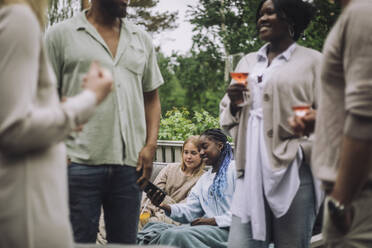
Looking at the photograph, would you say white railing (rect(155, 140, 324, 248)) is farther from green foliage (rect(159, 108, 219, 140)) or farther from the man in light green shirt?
the man in light green shirt

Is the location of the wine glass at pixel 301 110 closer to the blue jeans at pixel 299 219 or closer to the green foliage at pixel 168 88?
the blue jeans at pixel 299 219

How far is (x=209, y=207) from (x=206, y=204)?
45mm

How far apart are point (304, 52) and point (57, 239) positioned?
1925mm

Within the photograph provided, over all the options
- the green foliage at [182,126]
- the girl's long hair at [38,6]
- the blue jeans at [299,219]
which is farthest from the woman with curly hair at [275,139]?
the green foliage at [182,126]

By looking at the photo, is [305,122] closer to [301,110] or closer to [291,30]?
[301,110]

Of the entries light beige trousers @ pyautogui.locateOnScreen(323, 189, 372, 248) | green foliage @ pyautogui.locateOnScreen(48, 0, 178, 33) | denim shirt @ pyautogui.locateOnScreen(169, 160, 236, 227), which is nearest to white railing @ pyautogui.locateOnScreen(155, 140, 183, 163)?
denim shirt @ pyautogui.locateOnScreen(169, 160, 236, 227)

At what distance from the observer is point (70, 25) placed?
264cm

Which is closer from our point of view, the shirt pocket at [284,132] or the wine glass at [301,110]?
the wine glass at [301,110]

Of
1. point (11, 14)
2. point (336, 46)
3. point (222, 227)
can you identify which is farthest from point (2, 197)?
point (222, 227)

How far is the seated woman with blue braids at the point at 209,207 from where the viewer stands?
14.8 feet

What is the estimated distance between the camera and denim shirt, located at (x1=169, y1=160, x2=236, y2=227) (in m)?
4.68

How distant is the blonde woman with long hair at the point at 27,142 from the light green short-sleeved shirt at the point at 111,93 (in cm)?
100

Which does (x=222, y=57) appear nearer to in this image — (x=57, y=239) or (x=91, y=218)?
(x=91, y=218)

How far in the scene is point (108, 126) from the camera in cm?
258
